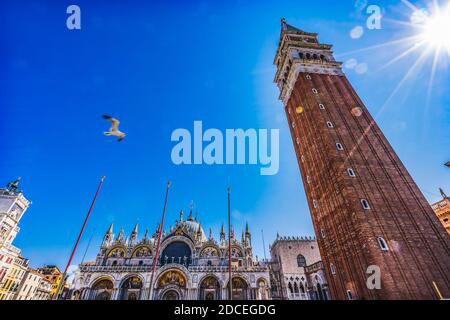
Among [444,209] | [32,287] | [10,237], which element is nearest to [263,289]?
[444,209]

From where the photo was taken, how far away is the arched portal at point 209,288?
121 ft

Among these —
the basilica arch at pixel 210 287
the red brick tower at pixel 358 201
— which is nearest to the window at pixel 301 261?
the basilica arch at pixel 210 287

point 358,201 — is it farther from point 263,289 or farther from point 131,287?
point 131,287

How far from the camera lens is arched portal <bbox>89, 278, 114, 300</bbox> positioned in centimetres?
3598

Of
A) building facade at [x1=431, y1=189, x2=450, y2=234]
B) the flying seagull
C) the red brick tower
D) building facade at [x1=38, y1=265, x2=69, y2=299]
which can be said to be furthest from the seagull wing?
building facade at [x1=38, y1=265, x2=69, y2=299]

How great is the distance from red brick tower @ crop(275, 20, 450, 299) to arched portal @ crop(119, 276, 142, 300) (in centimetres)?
2994

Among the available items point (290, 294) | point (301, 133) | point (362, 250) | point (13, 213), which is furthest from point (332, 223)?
point (13, 213)

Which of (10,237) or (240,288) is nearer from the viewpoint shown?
(240,288)

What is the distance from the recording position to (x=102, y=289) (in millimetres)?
36500

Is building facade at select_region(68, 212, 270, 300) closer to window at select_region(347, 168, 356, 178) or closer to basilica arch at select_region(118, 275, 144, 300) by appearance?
basilica arch at select_region(118, 275, 144, 300)

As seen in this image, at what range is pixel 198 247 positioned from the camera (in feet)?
139

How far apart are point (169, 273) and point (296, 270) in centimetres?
2556

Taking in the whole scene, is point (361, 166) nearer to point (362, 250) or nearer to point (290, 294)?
point (362, 250)
